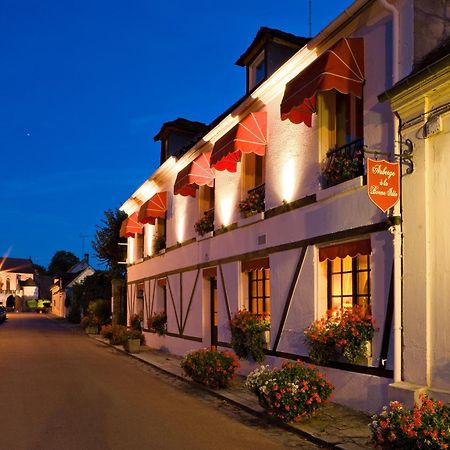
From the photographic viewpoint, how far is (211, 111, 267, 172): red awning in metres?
11.9

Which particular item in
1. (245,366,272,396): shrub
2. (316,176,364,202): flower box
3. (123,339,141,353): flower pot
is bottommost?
(123,339,141,353): flower pot

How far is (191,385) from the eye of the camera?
12.1 meters

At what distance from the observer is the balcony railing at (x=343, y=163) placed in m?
9.16

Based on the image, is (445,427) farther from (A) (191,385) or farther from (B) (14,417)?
(A) (191,385)

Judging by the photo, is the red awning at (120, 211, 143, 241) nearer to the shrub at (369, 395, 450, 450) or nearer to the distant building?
the shrub at (369, 395, 450, 450)

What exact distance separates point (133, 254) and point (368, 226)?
1862cm

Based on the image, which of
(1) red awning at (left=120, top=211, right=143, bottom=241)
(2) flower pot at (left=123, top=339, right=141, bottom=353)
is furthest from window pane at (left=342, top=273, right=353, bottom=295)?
(1) red awning at (left=120, top=211, right=143, bottom=241)

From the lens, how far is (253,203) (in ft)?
41.8

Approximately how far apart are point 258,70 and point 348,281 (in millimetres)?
6606

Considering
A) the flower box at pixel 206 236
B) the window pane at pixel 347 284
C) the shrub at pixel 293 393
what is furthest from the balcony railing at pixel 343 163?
the flower box at pixel 206 236

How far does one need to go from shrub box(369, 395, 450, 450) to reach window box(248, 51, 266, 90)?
9339 millimetres

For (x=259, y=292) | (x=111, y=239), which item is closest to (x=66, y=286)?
(x=111, y=239)

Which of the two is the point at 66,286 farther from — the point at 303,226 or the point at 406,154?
the point at 406,154

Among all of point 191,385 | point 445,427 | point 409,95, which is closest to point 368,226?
point 409,95
